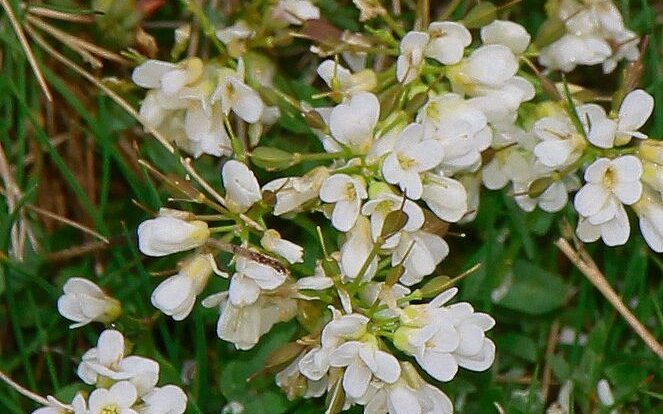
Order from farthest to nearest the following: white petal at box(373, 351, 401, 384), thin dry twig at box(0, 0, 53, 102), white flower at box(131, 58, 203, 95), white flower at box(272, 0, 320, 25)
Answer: thin dry twig at box(0, 0, 53, 102), white flower at box(272, 0, 320, 25), white flower at box(131, 58, 203, 95), white petal at box(373, 351, 401, 384)

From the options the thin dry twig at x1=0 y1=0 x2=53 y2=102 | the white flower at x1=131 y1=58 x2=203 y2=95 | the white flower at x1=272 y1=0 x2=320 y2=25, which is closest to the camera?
the white flower at x1=131 y1=58 x2=203 y2=95

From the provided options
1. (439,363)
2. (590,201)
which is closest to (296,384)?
(439,363)

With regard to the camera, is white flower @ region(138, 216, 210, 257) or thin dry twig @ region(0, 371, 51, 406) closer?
white flower @ region(138, 216, 210, 257)

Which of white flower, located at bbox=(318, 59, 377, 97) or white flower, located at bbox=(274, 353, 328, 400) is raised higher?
white flower, located at bbox=(318, 59, 377, 97)

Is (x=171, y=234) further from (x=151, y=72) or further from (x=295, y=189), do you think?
(x=151, y=72)

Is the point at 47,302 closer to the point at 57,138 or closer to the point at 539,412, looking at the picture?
the point at 57,138

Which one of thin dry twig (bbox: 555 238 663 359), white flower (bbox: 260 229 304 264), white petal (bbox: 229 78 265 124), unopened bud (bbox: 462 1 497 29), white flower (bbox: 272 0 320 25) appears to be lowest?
thin dry twig (bbox: 555 238 663 359)

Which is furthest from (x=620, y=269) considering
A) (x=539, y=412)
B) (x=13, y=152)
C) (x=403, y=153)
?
(x=13, y=152)

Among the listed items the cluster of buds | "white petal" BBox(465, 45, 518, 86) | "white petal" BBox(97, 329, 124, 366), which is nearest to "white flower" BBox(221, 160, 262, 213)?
the cluster of buds

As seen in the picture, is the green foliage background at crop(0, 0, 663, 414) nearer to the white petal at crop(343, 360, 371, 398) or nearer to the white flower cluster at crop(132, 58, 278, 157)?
the white flower cluster at crop(132, 58, 278, 157)
